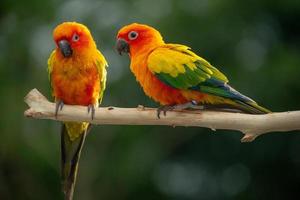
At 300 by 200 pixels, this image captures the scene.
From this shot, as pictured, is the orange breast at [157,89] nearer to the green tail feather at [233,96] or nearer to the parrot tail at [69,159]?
the green tail feather at [233,96]

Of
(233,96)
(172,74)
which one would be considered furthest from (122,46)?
(233,96)

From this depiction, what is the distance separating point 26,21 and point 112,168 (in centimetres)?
244

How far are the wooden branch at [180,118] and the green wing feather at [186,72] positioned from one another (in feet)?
0.35

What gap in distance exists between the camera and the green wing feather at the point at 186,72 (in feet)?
11.4

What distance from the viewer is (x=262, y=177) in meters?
9.80

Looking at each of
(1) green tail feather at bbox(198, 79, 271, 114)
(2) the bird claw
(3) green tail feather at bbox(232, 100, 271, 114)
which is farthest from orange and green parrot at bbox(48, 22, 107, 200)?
(3) green tail feather at bbox(232, 100, 271, 114)

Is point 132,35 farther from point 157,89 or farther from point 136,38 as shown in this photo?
point 157,89

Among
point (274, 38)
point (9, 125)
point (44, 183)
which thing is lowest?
point (44, 183)

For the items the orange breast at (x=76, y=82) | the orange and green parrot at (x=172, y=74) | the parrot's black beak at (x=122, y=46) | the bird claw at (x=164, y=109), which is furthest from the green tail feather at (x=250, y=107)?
the orange breast at (x=76, y=82)

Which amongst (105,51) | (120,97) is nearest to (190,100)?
(105,51)

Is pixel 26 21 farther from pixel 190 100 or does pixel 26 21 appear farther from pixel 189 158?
pixel 190 100

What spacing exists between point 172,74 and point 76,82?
2.76 ft

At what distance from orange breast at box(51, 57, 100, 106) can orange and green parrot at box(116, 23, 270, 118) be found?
41cm

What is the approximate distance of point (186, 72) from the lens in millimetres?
3600
